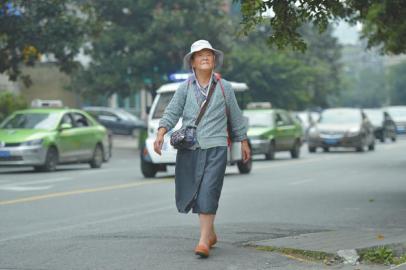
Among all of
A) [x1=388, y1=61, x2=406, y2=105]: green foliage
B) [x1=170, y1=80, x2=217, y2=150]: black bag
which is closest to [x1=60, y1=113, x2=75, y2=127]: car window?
[x1=170, y1=80, x2=217, y2=150]: black bag

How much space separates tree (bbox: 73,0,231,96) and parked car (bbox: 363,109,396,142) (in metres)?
8.90

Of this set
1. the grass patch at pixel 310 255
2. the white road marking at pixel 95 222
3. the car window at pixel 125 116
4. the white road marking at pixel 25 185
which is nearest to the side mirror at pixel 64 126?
the white road marking at pixel 25 185

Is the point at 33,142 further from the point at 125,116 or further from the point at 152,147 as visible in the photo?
the point at 125,116

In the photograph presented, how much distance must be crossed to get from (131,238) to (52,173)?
14.3m

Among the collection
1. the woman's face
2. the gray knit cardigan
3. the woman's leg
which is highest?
the woman's face

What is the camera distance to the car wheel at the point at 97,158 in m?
27.4

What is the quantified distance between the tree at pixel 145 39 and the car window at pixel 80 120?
14.5 metres

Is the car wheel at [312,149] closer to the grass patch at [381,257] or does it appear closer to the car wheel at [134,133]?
the car wheel at [134,133]

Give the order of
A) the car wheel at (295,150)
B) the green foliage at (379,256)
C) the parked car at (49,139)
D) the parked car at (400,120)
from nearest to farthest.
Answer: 1. the green foliage at (379,256)
2. the parked car at (49,139)
3. the car wheel at (295,150)
4. the parked car at (400,120)

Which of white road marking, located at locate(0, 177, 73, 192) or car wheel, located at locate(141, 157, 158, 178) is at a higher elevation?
car wheel, located at locate(141, 157, 158, 178)

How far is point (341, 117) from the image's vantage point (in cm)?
3772

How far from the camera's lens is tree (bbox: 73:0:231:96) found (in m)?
42.0

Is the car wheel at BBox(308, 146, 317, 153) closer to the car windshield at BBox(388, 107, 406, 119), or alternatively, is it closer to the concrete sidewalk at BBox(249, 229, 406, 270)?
the car windshield at BBox(388, 107, 406, 119)

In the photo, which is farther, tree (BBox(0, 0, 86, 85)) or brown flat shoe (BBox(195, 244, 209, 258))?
tree (BBox(0, 0, 86, 85))
